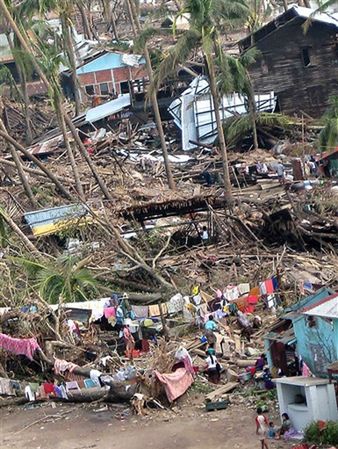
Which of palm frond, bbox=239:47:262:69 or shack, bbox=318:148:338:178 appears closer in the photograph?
shack, bbox=318:148:338:178

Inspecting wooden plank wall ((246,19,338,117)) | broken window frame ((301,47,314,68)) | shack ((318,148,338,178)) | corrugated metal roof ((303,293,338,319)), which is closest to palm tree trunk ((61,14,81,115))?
wooden plank wall ((246,19,338,117))

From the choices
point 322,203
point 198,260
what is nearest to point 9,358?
point 198,260

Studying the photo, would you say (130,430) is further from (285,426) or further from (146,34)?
(146,34)

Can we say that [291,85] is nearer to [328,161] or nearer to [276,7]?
[328,161]

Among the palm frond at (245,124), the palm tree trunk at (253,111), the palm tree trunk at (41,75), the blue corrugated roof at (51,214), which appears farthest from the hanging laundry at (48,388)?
the palm frond at (245,124)

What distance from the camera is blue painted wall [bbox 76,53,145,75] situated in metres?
48.4

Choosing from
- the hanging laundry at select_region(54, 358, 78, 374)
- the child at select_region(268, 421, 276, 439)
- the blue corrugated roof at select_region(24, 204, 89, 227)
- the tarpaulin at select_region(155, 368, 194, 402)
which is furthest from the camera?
the blue corrugated roof at select_region(24, 204, 89, 227)

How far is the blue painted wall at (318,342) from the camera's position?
51.1 ft

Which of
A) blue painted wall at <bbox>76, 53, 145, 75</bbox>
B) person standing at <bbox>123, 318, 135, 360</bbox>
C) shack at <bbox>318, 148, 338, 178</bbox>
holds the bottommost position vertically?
shack at <bbox>318, 148, 338, 178</bbox>

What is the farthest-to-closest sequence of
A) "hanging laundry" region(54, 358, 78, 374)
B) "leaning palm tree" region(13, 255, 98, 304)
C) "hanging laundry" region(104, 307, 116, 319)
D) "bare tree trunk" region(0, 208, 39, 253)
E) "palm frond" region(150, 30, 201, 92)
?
"palm frond" region(150, 30, 201, 92)
"bare tree trunk" region(0, 208, 39, 253)
"leaning palm tree" region(13, 255, 98, 304)
"hanging laundry" region(104, 307, 116, 319)
"hanging laundry" region(54, 358, 78, 374)

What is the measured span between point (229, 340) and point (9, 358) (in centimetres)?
432

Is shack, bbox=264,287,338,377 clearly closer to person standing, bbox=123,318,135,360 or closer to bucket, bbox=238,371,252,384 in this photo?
bucket, bbox=238,371,252,384

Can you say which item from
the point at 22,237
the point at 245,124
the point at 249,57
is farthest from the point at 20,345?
the point at 249,57

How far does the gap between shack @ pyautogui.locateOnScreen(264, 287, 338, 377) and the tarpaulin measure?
151 cm
